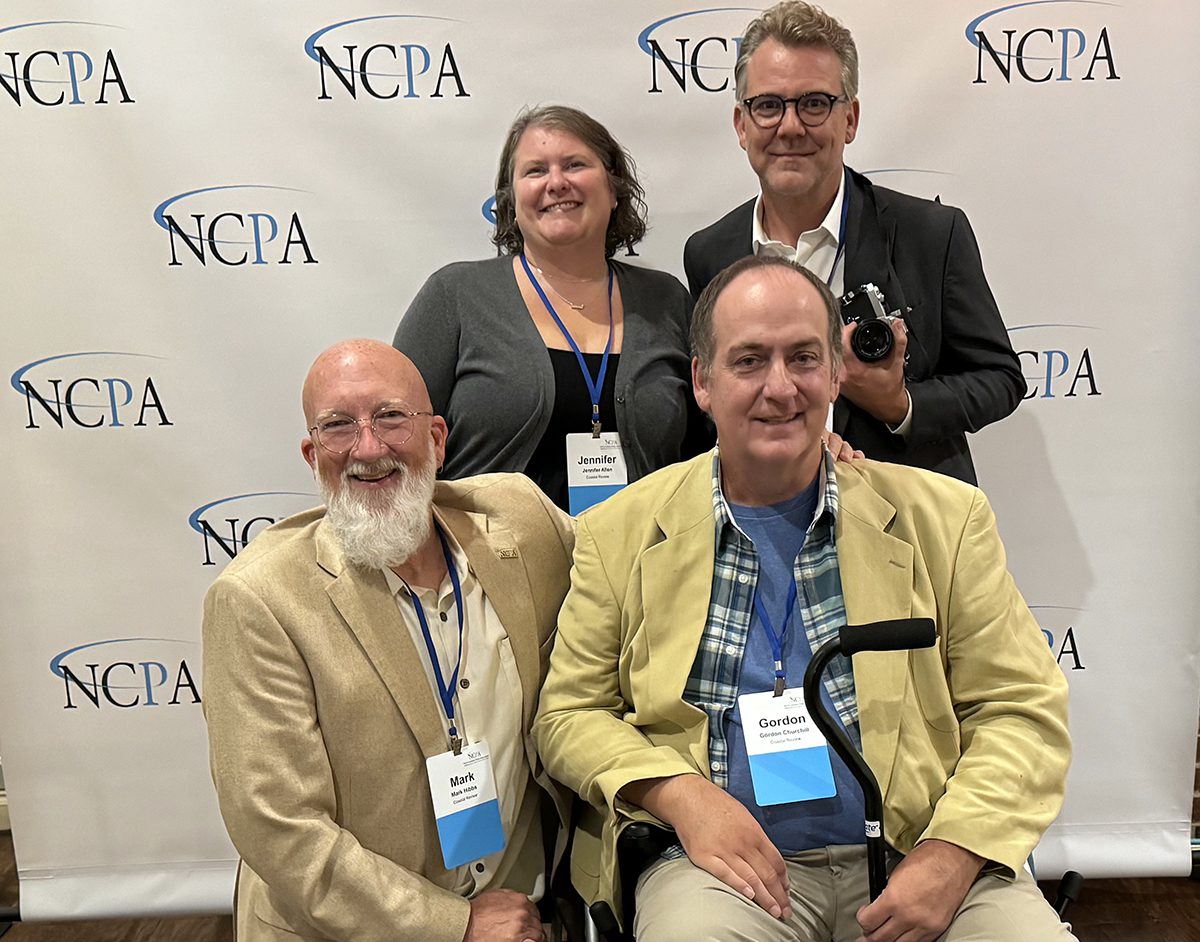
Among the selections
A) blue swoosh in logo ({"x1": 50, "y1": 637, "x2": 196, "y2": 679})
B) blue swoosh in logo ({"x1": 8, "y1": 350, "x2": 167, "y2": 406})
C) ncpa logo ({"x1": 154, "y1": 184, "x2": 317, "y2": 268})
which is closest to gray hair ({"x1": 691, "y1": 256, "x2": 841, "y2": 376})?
ncpa logo ({"x1": 154, "y1": 184, "x2": 317, "y2": 268})

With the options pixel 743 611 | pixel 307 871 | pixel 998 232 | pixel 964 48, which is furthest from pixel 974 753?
pixel 964 48

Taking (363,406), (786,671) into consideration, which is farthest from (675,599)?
(363,406)

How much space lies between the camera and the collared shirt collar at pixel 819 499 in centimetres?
185

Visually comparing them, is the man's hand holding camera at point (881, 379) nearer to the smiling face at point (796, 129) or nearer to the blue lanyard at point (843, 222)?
the blue lanyard at point (843, 222)

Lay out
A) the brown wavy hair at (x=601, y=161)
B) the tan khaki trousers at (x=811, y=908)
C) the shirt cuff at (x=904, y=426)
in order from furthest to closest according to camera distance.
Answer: the brown wavy hair at (x=601, y=161), the shirt cuff at (x=904, y=426), the tan khaki trousers at (x=811, y=908)

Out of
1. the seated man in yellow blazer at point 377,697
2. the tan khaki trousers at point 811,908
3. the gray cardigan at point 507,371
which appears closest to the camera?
the tan khaki trousers at point 811,908

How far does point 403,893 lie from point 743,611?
0.79 metres

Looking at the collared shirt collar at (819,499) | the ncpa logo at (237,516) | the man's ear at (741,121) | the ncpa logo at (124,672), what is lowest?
the ncpa logo at (124,672)

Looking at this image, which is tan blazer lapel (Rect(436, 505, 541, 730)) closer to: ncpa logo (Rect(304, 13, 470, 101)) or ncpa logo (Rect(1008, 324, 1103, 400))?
ncpa logo (Rect(304, 13, 470, 101))

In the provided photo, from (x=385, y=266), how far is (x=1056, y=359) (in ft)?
6.21

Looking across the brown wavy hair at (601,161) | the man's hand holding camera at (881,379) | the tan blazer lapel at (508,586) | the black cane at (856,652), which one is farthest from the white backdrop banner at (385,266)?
the black cane at (856,652)

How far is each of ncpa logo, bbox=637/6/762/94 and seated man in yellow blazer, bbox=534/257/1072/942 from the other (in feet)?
3.46

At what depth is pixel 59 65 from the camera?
265 cm

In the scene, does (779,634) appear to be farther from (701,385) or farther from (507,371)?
(507,371)
